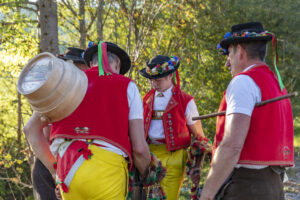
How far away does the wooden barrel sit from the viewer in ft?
7.54

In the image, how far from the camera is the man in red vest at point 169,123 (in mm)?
4074

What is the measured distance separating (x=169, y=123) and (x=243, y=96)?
1.97 meters

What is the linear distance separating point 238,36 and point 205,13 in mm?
9925

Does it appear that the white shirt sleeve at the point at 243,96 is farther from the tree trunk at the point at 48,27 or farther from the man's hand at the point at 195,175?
the tree trunk at the point at 48,27

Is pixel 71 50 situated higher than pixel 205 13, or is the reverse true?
pixel 205 13

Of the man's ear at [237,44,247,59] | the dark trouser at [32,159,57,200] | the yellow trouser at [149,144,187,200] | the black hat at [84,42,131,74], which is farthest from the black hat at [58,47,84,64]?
the man's ear at [237,44,247,59]

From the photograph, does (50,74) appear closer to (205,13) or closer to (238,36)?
(238,36)

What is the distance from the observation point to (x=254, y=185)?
2295mm

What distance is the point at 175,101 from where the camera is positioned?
4.22 meters

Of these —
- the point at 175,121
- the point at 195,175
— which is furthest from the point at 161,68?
the point at 195,175

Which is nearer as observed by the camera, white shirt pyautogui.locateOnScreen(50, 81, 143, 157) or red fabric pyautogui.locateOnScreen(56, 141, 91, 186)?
red fabric pyautogui.locateOnScreen(56, 141, 91, 186)

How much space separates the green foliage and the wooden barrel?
149 inches

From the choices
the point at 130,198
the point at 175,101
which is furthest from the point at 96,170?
the point at 175,101

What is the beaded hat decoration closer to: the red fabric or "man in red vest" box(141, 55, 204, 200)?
"man in red vest" box(141, 55, 204, 200)
